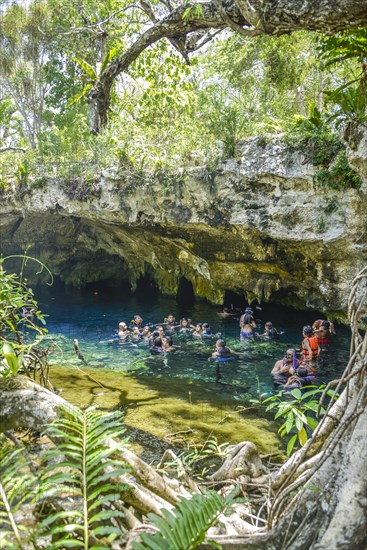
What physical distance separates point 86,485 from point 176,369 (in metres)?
8.81

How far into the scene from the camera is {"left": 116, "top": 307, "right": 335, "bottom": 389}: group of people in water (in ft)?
29.8

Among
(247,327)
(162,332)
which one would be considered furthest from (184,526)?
(247,327)

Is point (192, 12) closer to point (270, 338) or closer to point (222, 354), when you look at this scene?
point (222, 354)

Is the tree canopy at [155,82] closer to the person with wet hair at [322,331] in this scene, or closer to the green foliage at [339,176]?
the green foliage at [339,176]

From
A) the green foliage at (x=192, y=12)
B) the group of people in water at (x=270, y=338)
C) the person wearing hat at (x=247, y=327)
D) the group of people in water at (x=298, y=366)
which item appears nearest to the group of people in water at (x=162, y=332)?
the group of people in water at (x=270, y=338)

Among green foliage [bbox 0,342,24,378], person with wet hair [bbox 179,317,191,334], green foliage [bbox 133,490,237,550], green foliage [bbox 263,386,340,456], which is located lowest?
person with wet hair [bbox 179,317,191,334]

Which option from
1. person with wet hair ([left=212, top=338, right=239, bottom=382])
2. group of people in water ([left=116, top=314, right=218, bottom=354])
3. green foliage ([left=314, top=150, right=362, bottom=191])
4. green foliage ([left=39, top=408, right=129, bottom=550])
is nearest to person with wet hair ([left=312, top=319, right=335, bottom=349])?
person with wet hair ([left=212, top=338, right=239, bottom=382])

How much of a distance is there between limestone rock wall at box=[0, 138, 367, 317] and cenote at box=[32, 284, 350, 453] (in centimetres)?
154

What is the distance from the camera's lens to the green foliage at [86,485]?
74.5 inches

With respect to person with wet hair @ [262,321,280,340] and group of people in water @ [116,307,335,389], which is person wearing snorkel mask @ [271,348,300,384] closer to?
group of people in water @ [116,307,335,389]

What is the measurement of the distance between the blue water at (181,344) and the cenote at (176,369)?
3cm

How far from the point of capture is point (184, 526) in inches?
74.6

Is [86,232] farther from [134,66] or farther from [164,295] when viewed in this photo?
[134,66]

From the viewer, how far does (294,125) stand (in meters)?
10.6
